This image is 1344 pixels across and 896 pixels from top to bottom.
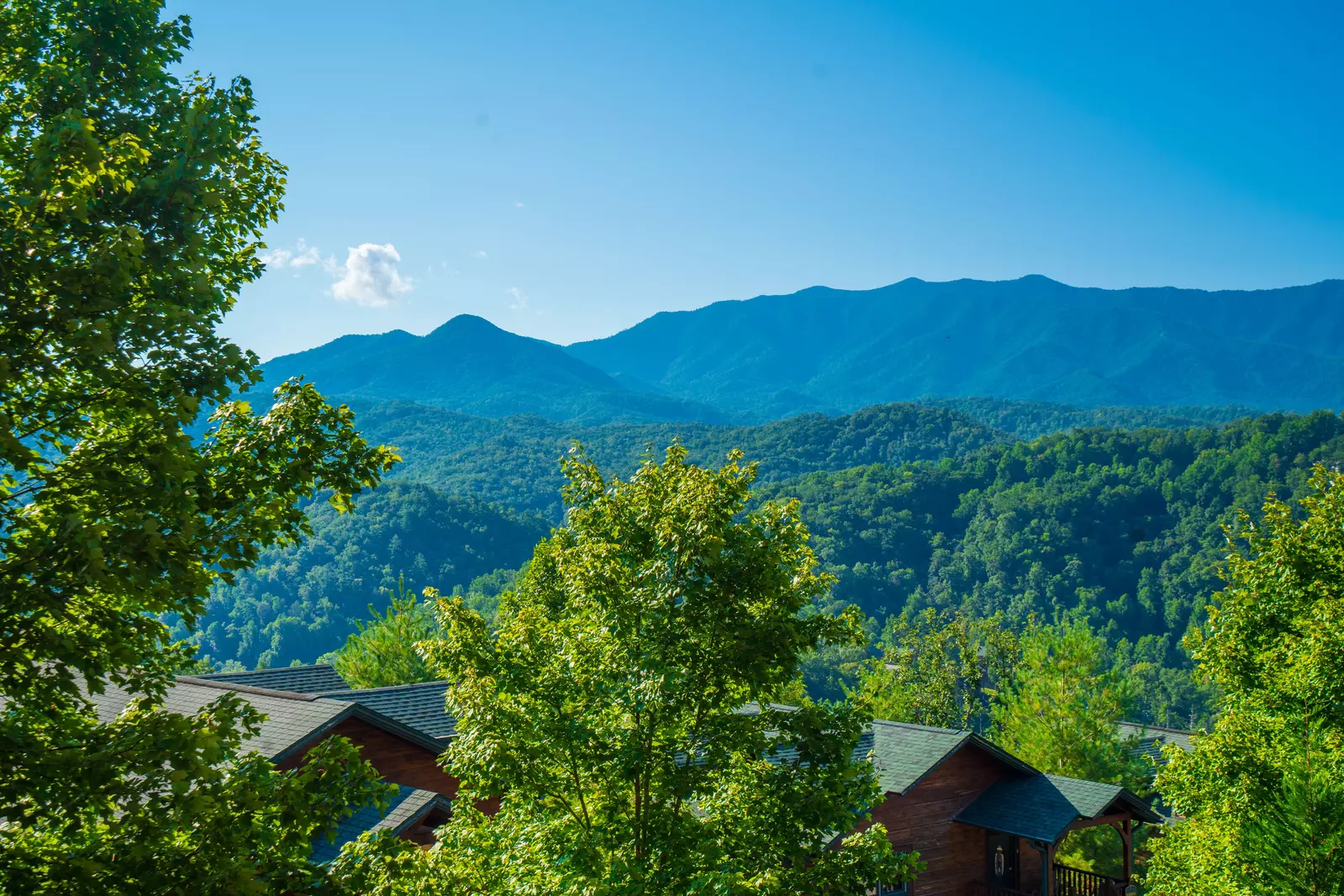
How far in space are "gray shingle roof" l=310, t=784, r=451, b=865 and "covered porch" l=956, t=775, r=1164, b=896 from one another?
1443 cm

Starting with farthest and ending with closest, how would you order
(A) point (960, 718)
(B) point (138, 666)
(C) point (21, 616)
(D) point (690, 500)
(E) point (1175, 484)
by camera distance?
1. (E) point (1175, 484)
2. (A) point (960, 718)
3. (D) point (690, 500)
4. (B) point (138, 666)
5. (C) point (21, 616)

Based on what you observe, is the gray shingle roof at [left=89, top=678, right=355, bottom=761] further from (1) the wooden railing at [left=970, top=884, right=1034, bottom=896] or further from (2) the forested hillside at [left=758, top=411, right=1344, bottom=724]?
(2) the forested hillside at [left=758, top=411, right=1344, bottom=724]

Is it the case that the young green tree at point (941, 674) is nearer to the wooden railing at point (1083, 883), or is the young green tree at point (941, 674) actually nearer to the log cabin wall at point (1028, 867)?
the wooden railing at point (1083, 883)

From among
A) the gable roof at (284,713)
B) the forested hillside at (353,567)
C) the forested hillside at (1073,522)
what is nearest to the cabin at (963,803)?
the gable roof at (284,713)

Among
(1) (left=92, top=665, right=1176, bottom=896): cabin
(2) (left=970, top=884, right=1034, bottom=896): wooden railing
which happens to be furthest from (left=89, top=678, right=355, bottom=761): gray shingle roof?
(2) (left=970, top=884, right=1034, bottom=896): wooden railing

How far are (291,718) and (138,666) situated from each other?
9.92m

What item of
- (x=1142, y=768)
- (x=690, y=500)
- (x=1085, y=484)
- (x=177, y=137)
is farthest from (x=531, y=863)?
(x=1085, y=484)

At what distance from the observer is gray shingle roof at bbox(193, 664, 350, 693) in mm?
22078

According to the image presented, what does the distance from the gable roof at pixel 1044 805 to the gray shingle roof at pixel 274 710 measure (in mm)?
15732

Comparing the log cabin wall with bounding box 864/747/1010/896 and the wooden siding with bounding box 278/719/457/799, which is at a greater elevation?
the wooden siding with bounding box 278/719/457/799

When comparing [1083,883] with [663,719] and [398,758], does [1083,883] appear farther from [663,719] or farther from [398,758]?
[663,719]

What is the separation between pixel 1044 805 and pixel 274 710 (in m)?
17.9

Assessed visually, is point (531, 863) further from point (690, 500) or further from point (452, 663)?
point (690, 500)

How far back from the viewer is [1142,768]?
104 ft
